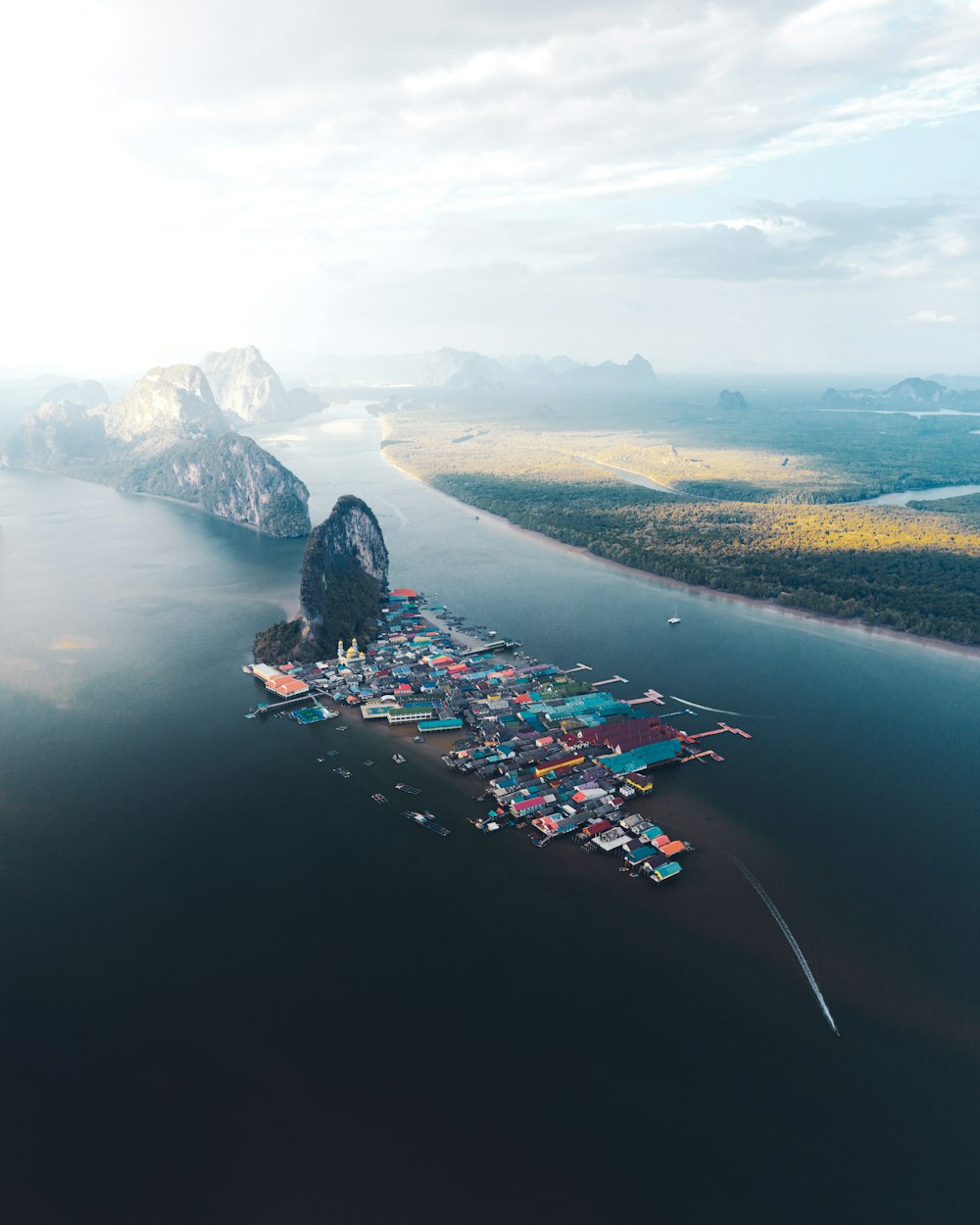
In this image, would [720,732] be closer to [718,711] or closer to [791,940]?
[718,711]

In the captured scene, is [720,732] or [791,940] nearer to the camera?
[791,940]

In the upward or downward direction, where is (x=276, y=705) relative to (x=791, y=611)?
downward

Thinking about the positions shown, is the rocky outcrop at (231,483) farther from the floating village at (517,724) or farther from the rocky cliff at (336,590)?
the floating village at (517,724)

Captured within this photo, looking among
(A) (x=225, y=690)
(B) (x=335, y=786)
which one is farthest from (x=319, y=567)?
(B) (x=335, y=786)

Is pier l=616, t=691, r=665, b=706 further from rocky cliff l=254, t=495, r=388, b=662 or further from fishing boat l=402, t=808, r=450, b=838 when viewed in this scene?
rocky cliff l=254, t=495, r=388, b=662

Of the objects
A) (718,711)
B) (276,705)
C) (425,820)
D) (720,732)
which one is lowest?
(425,820)

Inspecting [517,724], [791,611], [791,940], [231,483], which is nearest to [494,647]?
[517,724]

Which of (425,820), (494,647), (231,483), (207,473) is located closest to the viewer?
(425,820)
